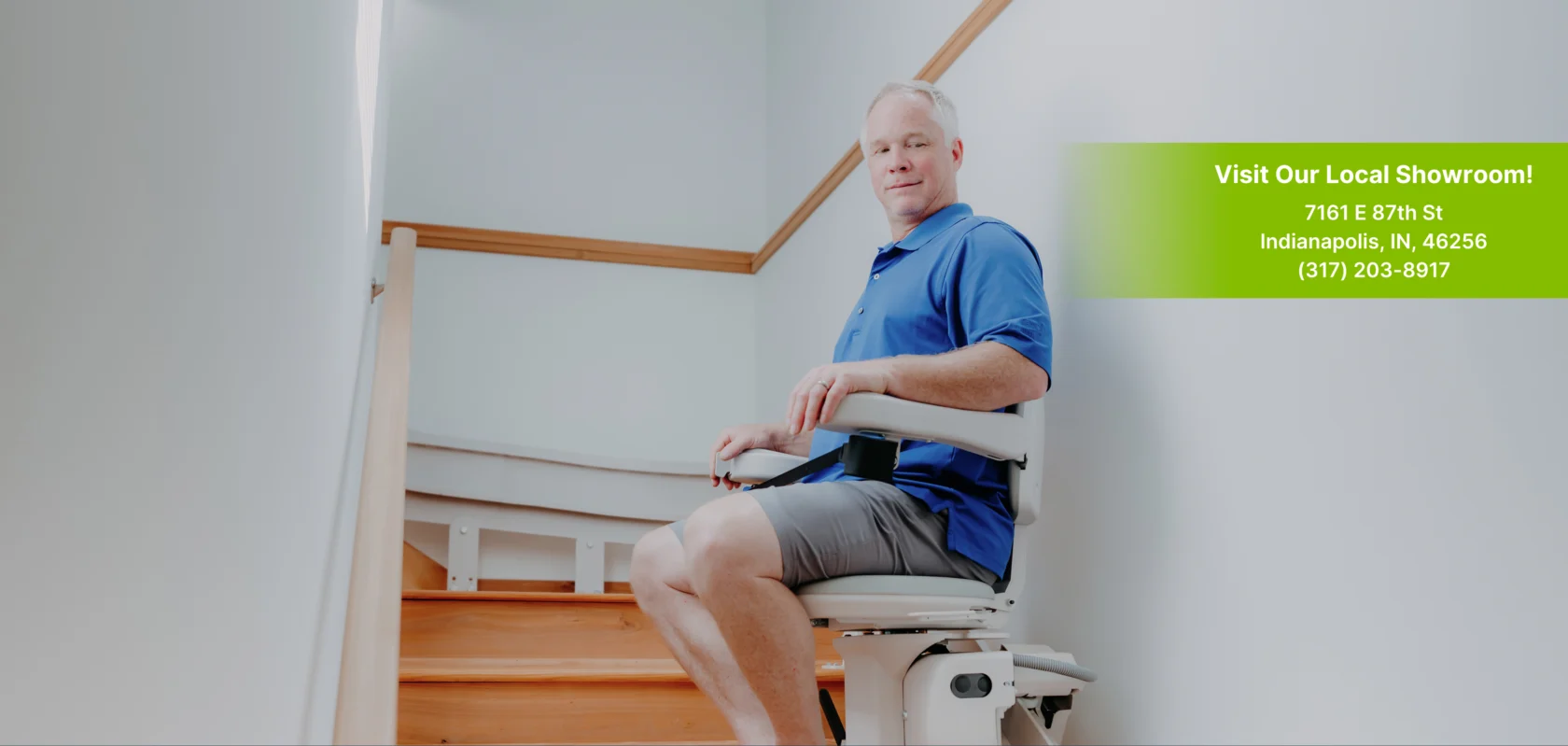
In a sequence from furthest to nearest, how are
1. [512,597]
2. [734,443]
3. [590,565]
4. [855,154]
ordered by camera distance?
1. [590,565]
2. [855,154]
3. [512,597]
4. [734,443]

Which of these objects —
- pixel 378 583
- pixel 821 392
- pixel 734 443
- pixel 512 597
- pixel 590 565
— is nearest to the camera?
pixel 378 583

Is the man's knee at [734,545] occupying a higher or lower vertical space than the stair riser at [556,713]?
higher

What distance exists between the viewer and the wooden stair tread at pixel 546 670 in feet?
6.18

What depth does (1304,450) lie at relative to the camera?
4.32 ft

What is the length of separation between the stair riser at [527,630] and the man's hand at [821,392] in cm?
118

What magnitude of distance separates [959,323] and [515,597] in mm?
1287

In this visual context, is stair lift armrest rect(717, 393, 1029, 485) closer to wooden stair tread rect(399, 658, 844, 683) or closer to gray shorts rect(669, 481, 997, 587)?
gray shorts rect(669, 481, 997, 587)

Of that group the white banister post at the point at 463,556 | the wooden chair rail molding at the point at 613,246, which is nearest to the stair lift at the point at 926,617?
the wooden chair rail molding at the point at 613,246

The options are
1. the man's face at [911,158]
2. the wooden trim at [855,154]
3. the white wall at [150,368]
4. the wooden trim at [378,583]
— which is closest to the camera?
the white wall at [150,368]

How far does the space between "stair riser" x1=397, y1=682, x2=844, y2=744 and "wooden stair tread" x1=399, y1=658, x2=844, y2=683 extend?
0.02m

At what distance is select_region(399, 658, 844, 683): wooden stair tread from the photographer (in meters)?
1.88

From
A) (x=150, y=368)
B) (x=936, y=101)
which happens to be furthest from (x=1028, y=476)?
(x=150, y=368)

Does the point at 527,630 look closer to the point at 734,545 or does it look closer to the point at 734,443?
the point at 734,443

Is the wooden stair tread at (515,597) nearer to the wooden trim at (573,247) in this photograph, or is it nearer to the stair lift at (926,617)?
the stair lift at (926,617)
